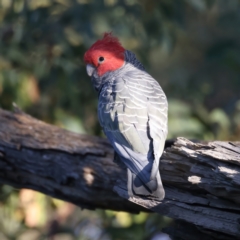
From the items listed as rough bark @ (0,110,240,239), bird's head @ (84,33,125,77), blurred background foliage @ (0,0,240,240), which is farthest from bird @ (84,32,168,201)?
blurred background foliage @ (0,0,240,240)

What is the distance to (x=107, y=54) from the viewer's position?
4.18 m

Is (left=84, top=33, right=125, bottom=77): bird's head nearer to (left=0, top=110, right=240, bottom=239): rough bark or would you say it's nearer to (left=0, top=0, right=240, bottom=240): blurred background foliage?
(left=0, top=0, right=240, bottom=240): blurred background foliage

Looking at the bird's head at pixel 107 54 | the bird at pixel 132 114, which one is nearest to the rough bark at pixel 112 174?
the bird at pixel 132 114

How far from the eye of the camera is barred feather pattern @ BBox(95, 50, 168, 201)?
10.1 ft

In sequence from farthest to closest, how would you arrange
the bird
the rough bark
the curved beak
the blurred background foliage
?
the blurred background foliage, the curved beak, the bird, the rough bark

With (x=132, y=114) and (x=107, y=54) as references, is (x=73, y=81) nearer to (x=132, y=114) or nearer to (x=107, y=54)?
(x=107, y=54)

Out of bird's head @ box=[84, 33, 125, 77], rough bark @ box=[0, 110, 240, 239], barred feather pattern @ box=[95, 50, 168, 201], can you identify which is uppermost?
bird's head @ box=[84, 33, 125, 77]

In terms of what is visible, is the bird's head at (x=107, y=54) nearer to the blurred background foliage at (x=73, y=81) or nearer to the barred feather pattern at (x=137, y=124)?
the barred feather pattern at (x=137, y=124)

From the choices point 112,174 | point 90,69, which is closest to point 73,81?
point 90,69

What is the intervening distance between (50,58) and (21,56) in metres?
0.25

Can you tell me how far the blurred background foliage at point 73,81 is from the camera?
449 centimetres

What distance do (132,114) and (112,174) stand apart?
523 mm

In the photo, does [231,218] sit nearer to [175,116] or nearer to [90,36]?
[175,116]

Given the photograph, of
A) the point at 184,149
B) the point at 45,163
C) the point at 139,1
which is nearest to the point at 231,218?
the point at 184,149
